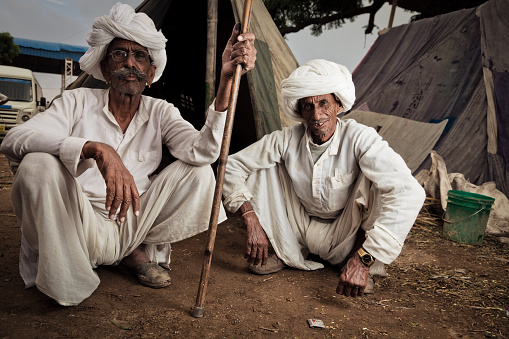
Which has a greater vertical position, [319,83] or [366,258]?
[319,83]

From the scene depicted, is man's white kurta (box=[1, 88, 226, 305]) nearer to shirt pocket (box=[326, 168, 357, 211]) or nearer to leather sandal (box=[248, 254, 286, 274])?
leather sandal (box=[248, 254, 286, 274])

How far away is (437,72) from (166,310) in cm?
522

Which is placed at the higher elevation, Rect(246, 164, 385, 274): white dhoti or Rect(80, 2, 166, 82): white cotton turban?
Rect(80, 2, 166, 82): white cotton turban

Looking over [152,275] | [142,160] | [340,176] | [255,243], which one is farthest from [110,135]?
Result: [340,176]

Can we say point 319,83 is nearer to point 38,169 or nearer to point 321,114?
point 321,114

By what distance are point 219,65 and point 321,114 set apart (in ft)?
6.92

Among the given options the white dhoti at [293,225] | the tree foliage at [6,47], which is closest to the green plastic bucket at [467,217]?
the white dhoti at [293,225]

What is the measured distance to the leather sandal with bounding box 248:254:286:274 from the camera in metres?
2.32

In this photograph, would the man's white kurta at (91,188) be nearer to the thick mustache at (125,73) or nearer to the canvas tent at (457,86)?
the thick mustache at (125,73)

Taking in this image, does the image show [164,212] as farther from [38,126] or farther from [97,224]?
[38,126]

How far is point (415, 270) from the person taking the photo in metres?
2.62

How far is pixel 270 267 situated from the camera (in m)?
2.35

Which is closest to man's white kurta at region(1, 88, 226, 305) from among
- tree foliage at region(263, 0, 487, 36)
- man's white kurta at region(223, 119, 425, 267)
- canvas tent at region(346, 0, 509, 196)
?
man's white kurta at region(223, 119, 425, 267)

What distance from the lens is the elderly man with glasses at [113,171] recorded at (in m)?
1.61
